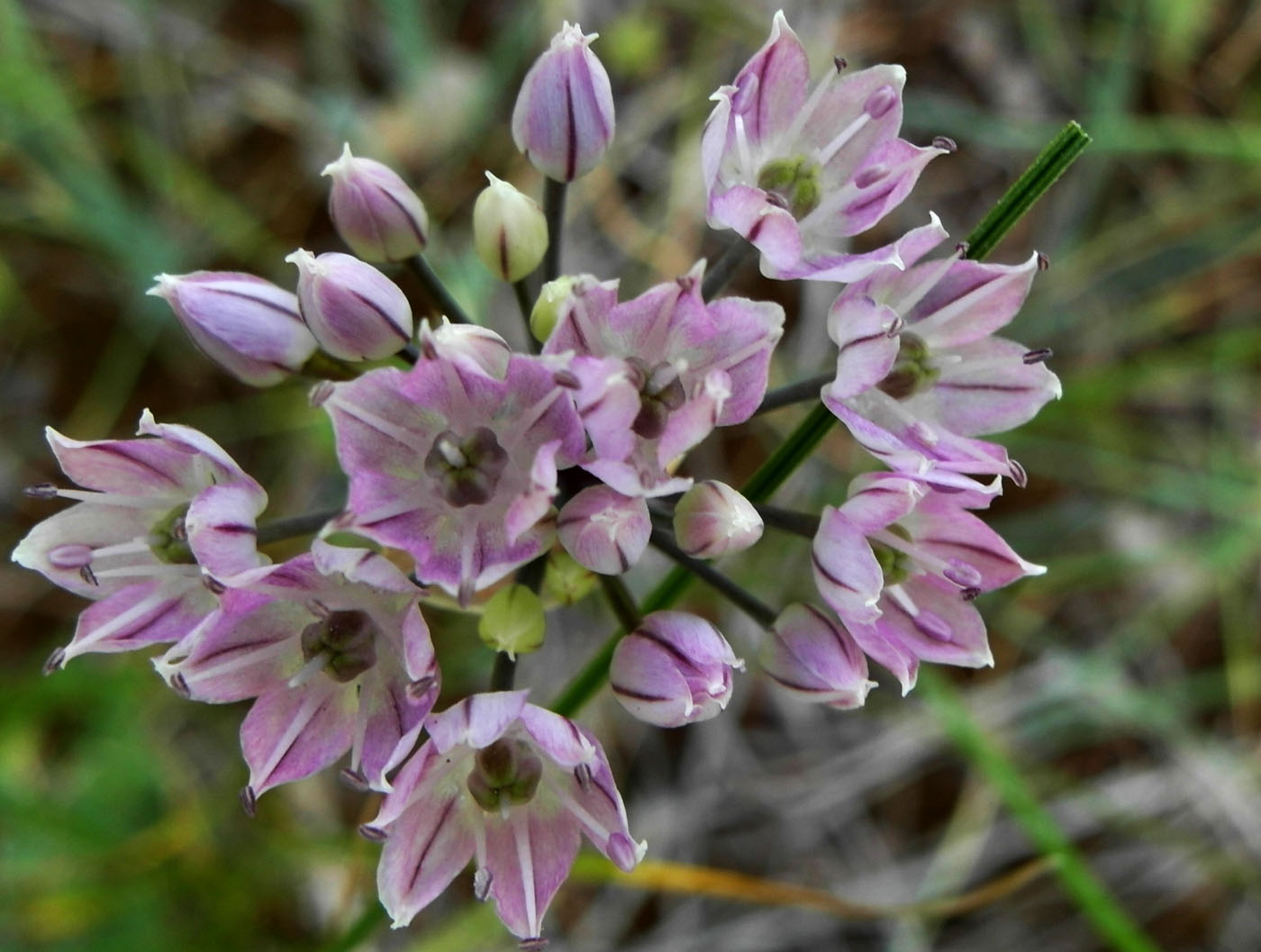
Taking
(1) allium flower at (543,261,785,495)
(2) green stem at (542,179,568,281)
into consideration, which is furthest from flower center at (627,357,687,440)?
(2) green stem at (542,179,568,281)

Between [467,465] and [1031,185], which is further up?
[1031,185]

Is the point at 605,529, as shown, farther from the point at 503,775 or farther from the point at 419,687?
the point at 503,775

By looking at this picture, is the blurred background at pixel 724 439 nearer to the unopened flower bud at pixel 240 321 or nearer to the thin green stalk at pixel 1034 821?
the thin green stalk at pixel 1034 821

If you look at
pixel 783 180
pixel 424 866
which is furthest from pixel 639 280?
pixel 424 866

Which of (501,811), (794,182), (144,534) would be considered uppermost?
(794,182)

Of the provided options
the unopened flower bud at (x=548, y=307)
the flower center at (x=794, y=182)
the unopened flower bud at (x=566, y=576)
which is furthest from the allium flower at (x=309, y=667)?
the flower center at (x=794, y=182)

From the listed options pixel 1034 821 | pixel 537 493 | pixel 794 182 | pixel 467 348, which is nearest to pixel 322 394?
pixel 467 348

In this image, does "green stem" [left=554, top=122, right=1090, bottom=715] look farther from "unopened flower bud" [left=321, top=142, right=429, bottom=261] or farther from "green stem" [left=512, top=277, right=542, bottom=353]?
"unopened flower bud" [left=321, top=142, right=429, bottom=261]
